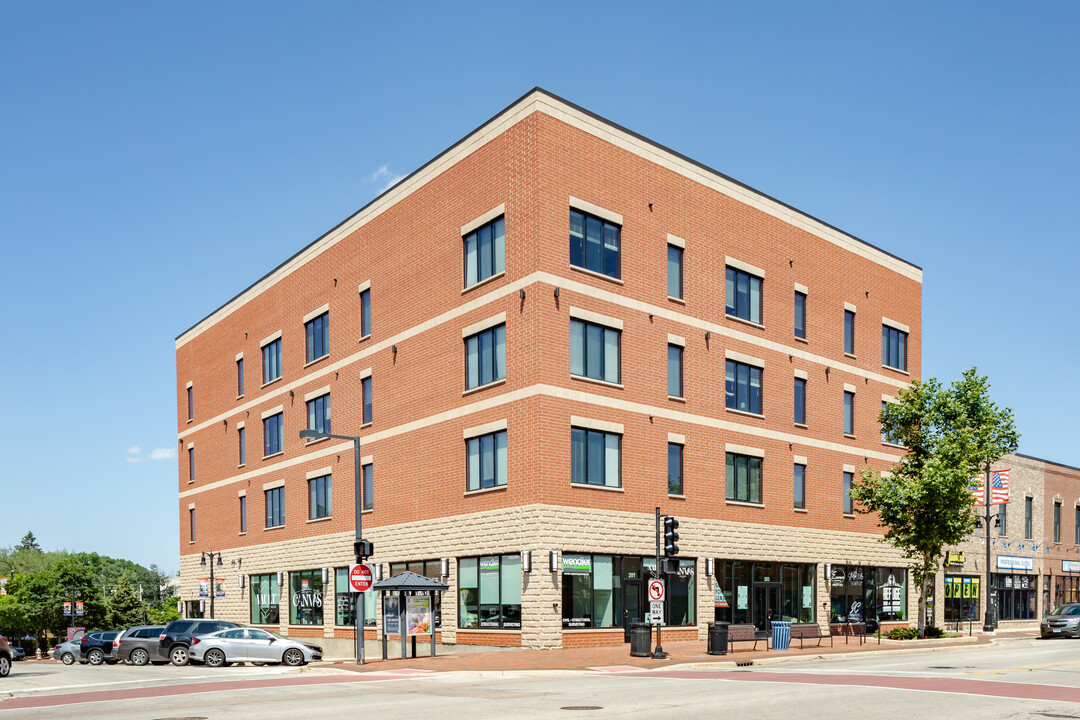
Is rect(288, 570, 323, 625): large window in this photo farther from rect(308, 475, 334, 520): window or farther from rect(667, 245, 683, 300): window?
rect(667, 245, 683, 300): window

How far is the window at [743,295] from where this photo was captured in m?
42.8

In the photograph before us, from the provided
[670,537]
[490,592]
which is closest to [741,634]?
[670,537]

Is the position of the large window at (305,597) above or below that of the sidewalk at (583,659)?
below

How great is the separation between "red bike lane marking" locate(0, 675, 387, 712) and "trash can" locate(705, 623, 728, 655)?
10.8 m

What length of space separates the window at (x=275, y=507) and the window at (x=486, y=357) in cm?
1891

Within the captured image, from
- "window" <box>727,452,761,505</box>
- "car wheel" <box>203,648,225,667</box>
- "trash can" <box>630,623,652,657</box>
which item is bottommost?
"car wheel" <box>203,648,225,667</box>

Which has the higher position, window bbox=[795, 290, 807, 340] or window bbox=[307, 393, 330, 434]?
window bbox=[795, 290, 807, 340]

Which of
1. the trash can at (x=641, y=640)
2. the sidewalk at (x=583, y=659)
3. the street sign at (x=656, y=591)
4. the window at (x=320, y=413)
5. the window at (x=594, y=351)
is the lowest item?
the sidewalk at (x=583, y=659)

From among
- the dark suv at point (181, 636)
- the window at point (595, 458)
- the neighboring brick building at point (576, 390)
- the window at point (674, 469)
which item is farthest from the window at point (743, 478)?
the dark suv at point (181, 636)

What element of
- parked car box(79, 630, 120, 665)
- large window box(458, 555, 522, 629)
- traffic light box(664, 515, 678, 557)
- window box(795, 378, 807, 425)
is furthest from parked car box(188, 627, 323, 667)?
window box(795, 378, 807, 425)

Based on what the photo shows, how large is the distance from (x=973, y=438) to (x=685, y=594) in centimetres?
1444

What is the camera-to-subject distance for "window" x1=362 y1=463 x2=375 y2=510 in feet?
145

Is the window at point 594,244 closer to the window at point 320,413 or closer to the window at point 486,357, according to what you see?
the window at point 486,357

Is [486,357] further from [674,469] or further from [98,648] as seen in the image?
[98,648]
